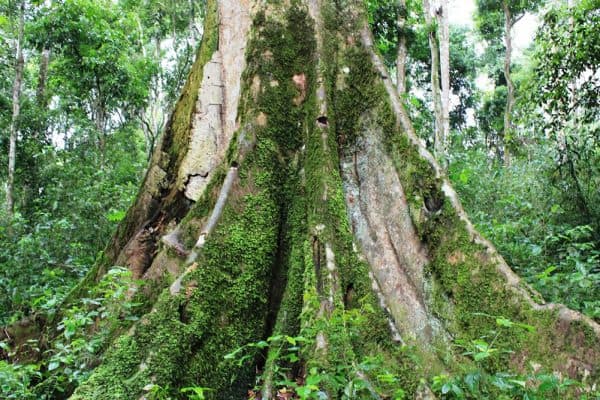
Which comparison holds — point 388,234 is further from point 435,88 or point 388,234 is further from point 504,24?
point 504,24

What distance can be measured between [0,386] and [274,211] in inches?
81.5

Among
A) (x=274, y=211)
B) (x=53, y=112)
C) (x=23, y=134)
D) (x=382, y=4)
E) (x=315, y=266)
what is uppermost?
(x=382, y=4)

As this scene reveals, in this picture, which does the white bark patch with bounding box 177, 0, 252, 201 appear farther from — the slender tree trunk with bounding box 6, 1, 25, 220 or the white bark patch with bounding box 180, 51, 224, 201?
the slender tree trunk with bounding box 6, 1, 25, 220

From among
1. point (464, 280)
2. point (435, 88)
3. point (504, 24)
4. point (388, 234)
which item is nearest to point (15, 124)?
point (435, 88)

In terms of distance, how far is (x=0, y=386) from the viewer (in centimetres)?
323

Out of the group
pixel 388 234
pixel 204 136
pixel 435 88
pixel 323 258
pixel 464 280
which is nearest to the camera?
pixel 323 258

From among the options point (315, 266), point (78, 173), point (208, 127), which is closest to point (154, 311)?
point (315, 266)

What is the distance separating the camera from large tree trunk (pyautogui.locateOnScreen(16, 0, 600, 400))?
10.0 ft

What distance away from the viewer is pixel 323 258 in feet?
11.1

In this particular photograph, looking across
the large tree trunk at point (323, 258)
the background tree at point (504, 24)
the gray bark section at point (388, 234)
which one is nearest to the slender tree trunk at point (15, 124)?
the large tree trunk at point (323, 258)

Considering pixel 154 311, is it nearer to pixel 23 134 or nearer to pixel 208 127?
pixel 208 127

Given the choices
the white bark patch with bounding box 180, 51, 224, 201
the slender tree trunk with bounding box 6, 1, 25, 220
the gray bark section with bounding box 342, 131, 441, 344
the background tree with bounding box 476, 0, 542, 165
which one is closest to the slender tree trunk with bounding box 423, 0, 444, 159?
the white bark patch with bounding box 180, 51, 224, 201

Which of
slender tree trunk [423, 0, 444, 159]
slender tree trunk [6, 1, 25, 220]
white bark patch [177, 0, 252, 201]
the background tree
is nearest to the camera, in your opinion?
white bark patch [177, 0, 252, 201]

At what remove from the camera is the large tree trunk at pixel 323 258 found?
3057 millimetres
